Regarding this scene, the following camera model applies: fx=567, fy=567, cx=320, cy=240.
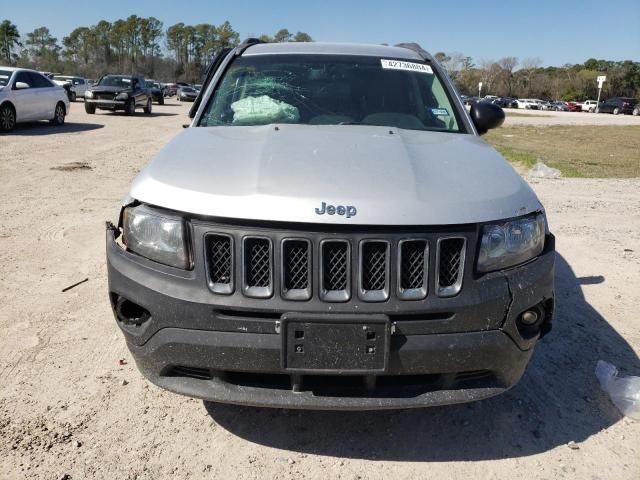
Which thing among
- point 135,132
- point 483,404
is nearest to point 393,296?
point 483,404

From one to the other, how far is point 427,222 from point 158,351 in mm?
1175

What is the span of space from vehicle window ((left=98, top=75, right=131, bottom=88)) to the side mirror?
73.7 feet

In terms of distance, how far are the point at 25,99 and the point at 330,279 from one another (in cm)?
1539

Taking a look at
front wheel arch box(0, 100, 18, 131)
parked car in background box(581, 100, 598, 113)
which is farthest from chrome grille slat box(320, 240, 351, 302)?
parked car in background box(581, 100, 598, 113)

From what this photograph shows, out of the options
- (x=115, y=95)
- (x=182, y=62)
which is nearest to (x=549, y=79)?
(x=182, y=62)

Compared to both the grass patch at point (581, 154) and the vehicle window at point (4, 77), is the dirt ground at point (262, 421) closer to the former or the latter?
the grass patch at point (581, 154)

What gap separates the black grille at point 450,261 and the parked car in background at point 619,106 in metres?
68.3

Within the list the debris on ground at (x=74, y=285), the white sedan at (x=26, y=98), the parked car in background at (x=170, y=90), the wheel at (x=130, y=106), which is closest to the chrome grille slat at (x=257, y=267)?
the debris on ground at (x=74, y=285)

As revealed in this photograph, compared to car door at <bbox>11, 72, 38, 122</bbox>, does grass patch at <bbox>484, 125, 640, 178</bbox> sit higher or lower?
lower

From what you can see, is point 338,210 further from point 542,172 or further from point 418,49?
point 542,172

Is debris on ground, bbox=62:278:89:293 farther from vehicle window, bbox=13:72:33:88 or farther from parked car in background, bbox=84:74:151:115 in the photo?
parked car in background, bbox=84:74:151:115

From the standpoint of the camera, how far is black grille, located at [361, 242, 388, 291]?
215 centimetres

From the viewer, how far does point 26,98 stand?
48.9ft

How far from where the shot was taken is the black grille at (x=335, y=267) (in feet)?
7.03
